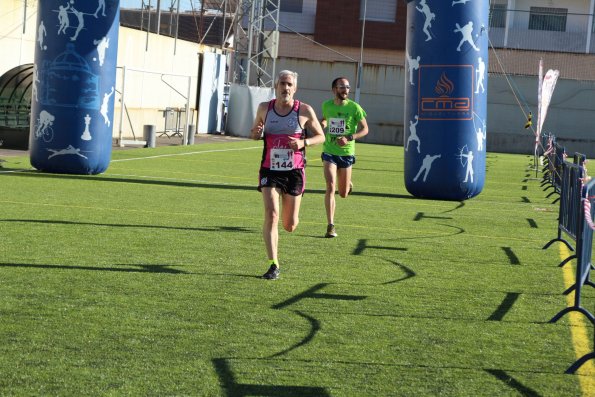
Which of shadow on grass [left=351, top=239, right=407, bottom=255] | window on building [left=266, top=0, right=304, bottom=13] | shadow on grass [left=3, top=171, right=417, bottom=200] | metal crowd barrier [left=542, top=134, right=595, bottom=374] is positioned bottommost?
shadow on grass [left=3, top=171, right=417, bottom=200]

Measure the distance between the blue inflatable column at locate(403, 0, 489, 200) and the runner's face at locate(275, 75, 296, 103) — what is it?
8.98 m

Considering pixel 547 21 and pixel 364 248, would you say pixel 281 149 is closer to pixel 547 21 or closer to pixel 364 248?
pixel 364 248

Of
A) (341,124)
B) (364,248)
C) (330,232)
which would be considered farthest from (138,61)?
(364,248)

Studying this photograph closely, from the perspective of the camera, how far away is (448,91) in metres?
18.8

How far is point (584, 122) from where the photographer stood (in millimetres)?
47500

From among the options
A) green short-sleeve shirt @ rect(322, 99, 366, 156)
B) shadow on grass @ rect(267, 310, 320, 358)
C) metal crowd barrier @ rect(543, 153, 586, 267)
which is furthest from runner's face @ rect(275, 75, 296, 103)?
green short-sleeve shirt @ rect(322, 99, 366, 156)

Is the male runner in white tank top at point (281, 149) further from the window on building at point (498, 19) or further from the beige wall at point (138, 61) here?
the window on building at point (498, 19)

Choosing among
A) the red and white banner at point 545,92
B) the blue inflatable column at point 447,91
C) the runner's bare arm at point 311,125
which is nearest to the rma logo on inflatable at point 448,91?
the blue inflatable column at point 447,91

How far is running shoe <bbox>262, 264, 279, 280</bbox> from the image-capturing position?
9.93 m

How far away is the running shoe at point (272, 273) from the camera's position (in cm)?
993

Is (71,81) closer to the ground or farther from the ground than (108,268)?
farther from the ground

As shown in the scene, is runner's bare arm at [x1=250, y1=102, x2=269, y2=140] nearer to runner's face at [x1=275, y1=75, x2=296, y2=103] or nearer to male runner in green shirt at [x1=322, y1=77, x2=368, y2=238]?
runner's face at [x1=275, y1=75, x2=296, y2=103]

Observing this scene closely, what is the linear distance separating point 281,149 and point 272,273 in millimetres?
1165

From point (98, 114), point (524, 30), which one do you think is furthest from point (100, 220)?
point (524, 30)
